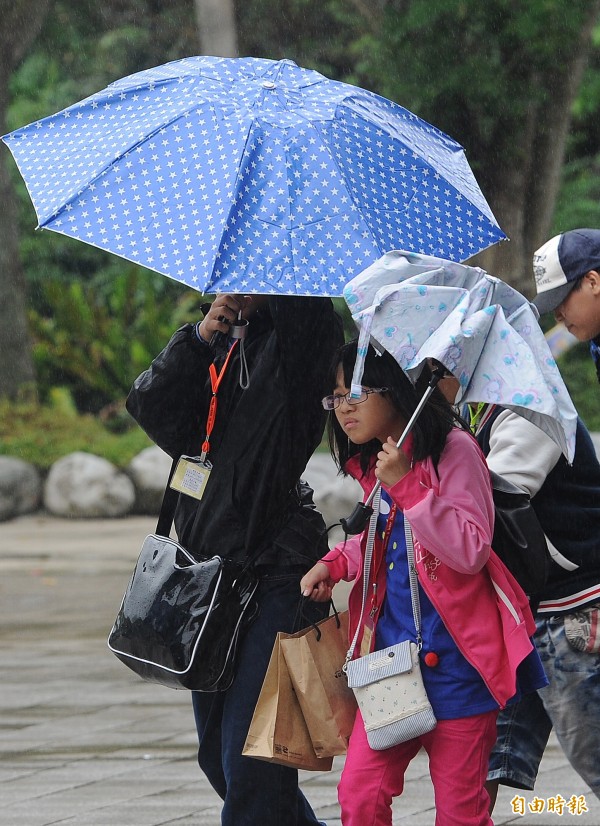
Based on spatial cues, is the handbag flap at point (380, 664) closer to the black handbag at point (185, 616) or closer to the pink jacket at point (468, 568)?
the pink jacket at point (468, 568)

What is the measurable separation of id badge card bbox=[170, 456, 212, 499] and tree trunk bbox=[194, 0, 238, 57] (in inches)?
498

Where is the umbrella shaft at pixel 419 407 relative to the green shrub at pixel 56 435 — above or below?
above

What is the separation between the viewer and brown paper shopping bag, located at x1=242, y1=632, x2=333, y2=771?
3.29 meters

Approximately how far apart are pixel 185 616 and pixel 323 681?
1.22 ft

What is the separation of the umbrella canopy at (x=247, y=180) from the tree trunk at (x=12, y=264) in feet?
43.6

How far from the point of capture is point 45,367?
1819cm

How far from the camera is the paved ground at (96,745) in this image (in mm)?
4969

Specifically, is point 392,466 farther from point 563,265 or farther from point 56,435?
point 56,435

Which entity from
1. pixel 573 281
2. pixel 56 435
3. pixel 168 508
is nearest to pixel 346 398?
pixel 168 508

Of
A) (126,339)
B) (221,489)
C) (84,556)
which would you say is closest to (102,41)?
(126,339)

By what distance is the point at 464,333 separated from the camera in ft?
9.98

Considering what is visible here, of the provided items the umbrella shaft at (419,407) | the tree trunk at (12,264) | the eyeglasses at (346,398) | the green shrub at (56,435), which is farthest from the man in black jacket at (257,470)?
the tree trunk at (12,264)

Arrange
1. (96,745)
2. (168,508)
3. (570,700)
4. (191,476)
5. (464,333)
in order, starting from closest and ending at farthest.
→ (464,333)
(191,476)
(168,508)
(570,700)
(96,745)

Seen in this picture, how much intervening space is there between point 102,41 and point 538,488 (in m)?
19.1
